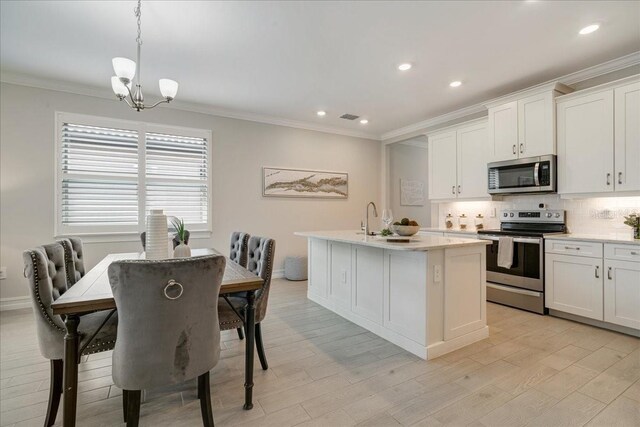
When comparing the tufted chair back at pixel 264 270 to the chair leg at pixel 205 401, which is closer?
the chair leg at pixel 205 401

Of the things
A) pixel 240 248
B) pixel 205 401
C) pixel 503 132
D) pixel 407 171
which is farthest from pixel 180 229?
pixel 407 171

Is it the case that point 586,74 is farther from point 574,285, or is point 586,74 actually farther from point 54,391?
point 54,391

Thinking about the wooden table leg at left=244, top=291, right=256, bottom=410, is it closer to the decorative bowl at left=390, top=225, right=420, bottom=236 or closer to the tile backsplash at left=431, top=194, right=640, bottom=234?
the decorative bowl at left=390, top=225, right=420, bottom=236

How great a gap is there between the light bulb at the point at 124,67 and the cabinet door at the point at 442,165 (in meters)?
4.22

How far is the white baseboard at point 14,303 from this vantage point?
3.55 meters

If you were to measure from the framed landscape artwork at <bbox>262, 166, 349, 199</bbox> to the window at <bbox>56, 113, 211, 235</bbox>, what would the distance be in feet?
3.33

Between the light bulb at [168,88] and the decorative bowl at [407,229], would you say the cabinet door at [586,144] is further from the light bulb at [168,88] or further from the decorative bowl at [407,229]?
the light bulb at [168,88]

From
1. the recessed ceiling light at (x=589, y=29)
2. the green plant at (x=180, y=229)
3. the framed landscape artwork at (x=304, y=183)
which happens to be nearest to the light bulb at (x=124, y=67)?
the green plant at (x=180, y=229)

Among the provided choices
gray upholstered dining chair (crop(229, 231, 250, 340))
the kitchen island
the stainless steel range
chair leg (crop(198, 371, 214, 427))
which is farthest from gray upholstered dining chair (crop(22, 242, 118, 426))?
the stainless steel range

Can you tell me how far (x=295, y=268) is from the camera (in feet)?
16.6

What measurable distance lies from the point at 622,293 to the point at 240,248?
11.6ft

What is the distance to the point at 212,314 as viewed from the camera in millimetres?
1474

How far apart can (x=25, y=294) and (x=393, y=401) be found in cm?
435

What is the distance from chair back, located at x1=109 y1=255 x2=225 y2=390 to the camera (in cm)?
127
